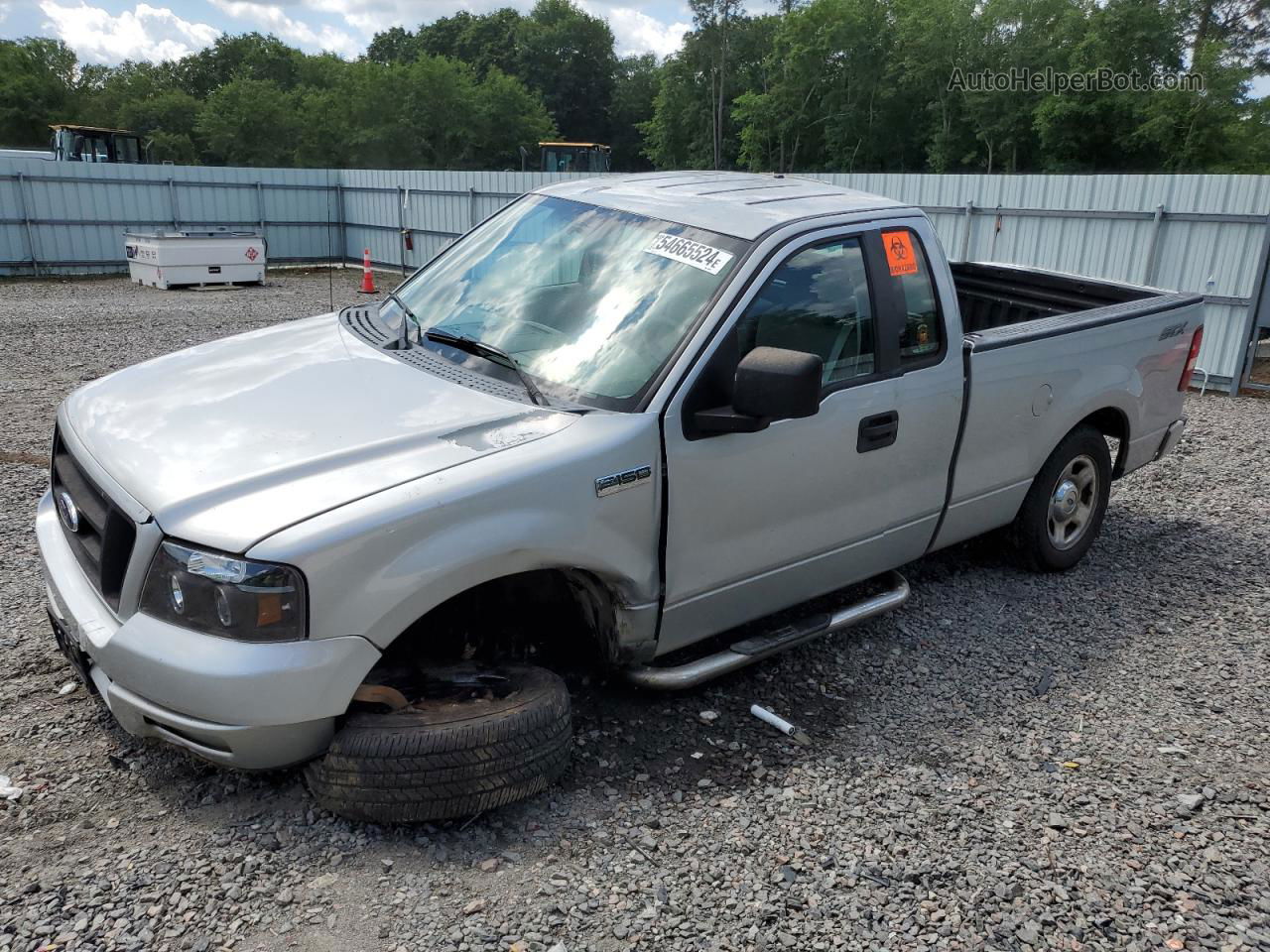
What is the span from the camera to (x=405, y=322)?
3.90 meters

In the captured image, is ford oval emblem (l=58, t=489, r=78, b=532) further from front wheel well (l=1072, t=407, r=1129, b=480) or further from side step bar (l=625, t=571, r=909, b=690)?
front wheel well (l=1072, t=407, r=1129, b=480)

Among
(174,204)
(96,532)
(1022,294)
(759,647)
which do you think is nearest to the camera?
(96,532)

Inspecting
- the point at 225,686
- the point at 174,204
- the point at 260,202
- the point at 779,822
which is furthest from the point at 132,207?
the point at 779,822

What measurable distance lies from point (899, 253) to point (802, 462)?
1.07 metres

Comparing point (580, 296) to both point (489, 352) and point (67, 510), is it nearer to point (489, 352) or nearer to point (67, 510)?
point (489, 352)

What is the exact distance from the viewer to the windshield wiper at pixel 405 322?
12.3ft

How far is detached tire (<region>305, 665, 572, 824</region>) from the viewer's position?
2.77 meters

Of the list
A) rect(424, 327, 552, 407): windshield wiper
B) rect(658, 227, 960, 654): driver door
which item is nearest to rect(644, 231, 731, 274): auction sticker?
rect(658, 227, 960, 654): driver door

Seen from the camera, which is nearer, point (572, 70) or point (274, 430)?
Result: point (274, 430)

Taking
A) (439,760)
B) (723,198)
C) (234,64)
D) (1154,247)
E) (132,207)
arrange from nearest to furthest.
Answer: (439,760), (723,198), (1154,247), (132,207), (234,64)

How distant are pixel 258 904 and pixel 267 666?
25.9 inches

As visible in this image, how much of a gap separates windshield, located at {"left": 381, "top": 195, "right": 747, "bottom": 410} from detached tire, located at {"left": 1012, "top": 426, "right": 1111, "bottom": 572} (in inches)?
92.0

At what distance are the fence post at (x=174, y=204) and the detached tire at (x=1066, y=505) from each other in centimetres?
2216

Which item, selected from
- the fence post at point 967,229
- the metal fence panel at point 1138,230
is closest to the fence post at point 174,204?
the metal fence panel at point 1138,230
